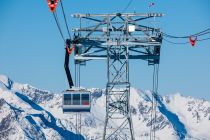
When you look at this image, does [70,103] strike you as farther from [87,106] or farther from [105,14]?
[105,14]

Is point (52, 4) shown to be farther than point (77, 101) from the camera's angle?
No

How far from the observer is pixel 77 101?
57188 millimetres

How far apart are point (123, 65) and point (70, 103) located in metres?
5.71

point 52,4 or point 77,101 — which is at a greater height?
point 52,4

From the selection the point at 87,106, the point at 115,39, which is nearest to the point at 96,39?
the point at 115,39

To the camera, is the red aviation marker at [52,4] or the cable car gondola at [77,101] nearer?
the red aviation marker at [52,4]

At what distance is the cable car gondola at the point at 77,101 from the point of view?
57156 mm

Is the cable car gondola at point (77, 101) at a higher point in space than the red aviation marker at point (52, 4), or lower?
lower

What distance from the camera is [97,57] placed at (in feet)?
193

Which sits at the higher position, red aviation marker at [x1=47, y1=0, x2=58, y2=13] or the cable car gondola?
red aviation marker at [x1=47, y1=0, x2=58, y2=13]

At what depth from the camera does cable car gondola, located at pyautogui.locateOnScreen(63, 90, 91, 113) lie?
5716cm

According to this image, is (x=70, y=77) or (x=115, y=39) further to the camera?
(x=70, y=77)

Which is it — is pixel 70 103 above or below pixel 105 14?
below

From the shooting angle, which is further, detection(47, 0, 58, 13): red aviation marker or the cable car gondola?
the cable car gondola
